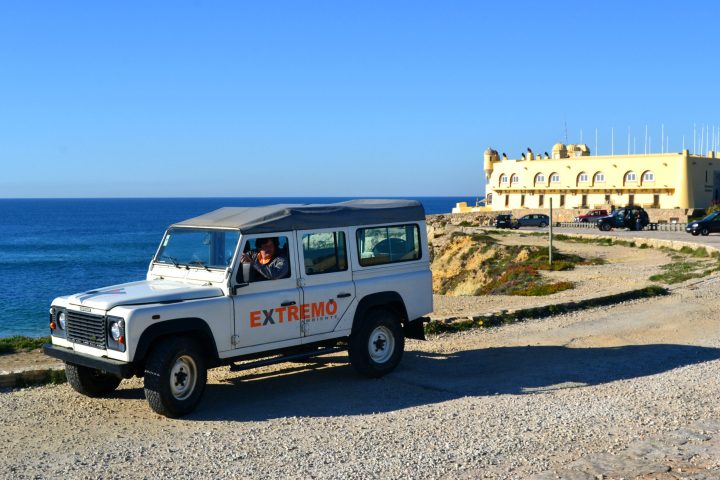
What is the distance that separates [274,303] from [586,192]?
79.8 meters

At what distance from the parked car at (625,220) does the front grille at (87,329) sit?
162 feet

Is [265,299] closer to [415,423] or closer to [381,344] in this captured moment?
[381,344]

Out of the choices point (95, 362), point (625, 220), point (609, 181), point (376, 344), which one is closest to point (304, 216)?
point (376, 344)

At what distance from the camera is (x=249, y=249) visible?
911cm

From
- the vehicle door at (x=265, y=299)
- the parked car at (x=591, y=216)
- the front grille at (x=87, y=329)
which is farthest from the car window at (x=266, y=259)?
the parked car at (x=591, y=216)

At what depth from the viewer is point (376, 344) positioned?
10320 millimetres

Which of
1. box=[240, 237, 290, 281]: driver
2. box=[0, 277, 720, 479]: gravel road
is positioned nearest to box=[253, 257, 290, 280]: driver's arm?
box=[240, 237, 290, 281]: driver

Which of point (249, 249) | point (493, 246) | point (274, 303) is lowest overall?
point (493, 246)

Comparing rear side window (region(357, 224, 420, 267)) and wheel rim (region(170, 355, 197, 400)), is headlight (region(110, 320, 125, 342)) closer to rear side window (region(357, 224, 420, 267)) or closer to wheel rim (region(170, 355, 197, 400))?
wheel rim (region(170, 355, 197, 400))

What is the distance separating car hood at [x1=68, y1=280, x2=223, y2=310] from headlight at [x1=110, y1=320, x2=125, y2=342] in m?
0.20

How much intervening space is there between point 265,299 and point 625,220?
48756 mm

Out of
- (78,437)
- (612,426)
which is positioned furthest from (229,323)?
(612,426)

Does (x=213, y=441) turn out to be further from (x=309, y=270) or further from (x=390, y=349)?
(x=390, y=349)

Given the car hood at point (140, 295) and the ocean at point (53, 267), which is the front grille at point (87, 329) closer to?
the car hood at point (140, 295)
